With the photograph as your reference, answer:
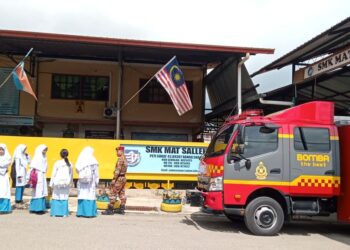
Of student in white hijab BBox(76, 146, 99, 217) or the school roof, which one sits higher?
the school roof

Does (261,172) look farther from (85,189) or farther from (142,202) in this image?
(142,202)

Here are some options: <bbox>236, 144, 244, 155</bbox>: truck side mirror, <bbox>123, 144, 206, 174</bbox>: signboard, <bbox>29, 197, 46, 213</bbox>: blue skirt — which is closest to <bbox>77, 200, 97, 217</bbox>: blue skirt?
<bbox>29, 197, 46, 213</bbox>: blue skirt

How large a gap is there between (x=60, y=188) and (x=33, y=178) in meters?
0.85

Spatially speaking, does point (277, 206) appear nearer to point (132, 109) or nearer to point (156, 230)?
point (156, 230)

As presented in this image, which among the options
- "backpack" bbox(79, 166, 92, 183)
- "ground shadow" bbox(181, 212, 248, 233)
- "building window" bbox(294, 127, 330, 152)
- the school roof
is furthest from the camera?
the school roof

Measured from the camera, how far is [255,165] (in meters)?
10.0

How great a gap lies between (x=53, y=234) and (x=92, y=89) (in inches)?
582

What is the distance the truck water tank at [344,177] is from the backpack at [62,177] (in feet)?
21.5

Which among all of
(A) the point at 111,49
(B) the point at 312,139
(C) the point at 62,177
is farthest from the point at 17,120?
(B) the point at 312,139

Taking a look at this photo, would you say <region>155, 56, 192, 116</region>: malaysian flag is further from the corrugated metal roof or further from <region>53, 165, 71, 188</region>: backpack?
<region>53, 165, 71, 188</region>: backpack

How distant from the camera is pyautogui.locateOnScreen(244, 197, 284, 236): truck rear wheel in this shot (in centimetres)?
995

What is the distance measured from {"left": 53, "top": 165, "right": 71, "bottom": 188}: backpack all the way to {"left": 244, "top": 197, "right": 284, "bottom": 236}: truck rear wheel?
470cm

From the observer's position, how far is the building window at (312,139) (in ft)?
33.7

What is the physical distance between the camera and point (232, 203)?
999cm
